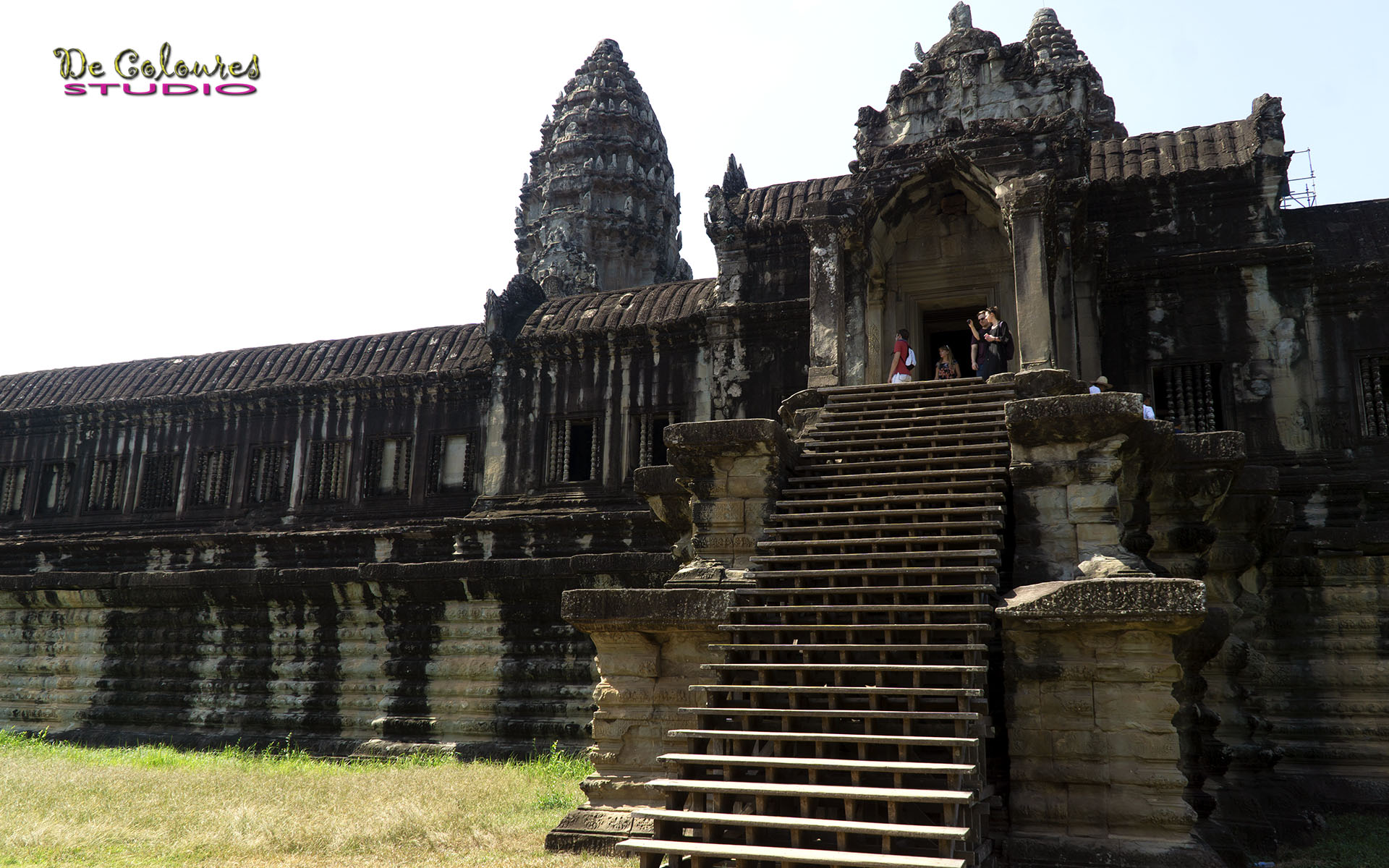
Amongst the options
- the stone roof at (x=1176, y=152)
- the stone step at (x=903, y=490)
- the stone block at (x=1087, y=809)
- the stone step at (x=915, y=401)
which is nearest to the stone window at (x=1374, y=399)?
the stone roof at (x=1176, y=152)

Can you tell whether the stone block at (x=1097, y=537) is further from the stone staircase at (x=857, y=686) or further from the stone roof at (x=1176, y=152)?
the stone roof at (x=1176, y=152)

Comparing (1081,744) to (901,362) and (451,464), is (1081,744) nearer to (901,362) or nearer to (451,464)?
(901,362)

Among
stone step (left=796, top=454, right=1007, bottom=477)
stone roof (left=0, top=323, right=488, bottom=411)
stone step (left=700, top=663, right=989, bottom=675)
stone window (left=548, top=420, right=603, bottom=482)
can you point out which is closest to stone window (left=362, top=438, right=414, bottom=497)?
stone roof (left=0, top=323, right=488, bottom=411)

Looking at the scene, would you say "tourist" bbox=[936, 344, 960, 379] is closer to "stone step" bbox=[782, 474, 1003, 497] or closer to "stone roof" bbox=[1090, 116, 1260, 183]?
"stone step" bbox=[782, 474, 1003, 497]

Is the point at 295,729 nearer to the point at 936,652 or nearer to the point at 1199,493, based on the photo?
the point at 936,652

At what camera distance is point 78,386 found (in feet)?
70.4

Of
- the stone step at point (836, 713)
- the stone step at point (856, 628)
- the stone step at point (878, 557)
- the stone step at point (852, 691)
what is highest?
the stone step at point (878, 557)

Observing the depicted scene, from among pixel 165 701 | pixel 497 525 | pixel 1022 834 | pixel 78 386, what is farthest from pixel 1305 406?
pixel 78 386

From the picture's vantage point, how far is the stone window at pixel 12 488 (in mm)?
21250

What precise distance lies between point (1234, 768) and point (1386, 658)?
201 centimetres

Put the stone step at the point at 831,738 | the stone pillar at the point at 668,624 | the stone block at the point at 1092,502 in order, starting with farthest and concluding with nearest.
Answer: the stone pillar at the point at 668,624 → the stone block at the point at 1092,502 → the stone step at the point at 831,738

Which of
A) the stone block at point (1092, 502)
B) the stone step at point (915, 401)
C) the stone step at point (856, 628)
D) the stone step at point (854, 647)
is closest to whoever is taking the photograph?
the stone step at point (854, 647)

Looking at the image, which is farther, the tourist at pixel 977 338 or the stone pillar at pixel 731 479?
the tourist at pixel 977 338

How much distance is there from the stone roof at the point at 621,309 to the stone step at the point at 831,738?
10.1 m
